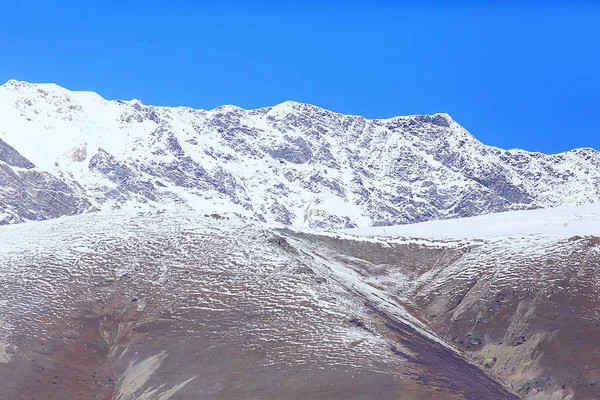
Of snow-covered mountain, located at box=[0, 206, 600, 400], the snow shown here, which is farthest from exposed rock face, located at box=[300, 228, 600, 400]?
the snow

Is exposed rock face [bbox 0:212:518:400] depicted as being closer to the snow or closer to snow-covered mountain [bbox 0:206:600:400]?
snow-covered mountain [bbox 0:206:600:400]

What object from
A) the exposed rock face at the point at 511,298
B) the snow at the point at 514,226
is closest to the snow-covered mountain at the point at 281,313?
the exposed rock face at the point at 511,298

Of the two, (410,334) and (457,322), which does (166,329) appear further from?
(457,322)

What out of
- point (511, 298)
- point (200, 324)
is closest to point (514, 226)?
point (511, 298)

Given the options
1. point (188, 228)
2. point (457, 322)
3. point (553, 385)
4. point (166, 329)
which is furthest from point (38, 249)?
point (553, 385)

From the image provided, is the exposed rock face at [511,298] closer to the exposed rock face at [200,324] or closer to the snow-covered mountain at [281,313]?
the snow-covered mountain at [281,313]

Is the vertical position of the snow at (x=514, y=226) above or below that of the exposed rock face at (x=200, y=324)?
above

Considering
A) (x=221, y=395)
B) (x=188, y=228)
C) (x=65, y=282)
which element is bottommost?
(x=221, y=395)

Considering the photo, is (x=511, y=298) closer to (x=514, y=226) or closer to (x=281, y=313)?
(x=281, y=313)

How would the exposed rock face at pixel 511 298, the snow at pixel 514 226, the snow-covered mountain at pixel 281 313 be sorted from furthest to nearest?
the snow at pixel 514 226
the exposed rock face at pixel 511 298
the snow-covered mountain at pixel 281 313

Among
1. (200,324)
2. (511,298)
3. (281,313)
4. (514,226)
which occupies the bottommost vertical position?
(200,324)

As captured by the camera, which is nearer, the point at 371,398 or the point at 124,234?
the point at 371,398
